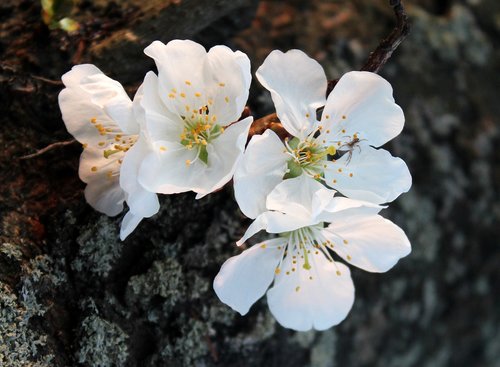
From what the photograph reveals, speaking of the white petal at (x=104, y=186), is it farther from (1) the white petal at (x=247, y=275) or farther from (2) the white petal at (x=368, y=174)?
(2) the white petal at (x=368, y=174)

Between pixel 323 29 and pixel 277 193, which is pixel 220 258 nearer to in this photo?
pixel 277 193

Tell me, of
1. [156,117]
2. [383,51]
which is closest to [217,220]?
[156,117]

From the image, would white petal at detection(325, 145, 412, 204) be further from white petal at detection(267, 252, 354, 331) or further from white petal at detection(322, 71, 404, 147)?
white petal at detection(267, 252, 354, 331)

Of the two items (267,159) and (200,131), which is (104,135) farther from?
(267,159)

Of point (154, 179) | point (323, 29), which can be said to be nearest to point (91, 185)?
point (154, 179)

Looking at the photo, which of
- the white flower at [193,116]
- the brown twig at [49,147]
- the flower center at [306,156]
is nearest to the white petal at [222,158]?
Answer: the white flower at [193,116]

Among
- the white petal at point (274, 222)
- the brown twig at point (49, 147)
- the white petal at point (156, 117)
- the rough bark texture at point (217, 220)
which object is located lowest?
the rough bark texture at point (217, 220)

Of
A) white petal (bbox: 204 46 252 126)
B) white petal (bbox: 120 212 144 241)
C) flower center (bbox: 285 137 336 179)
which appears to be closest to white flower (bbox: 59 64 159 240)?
white petal (bbox: 120 212 144 241)
